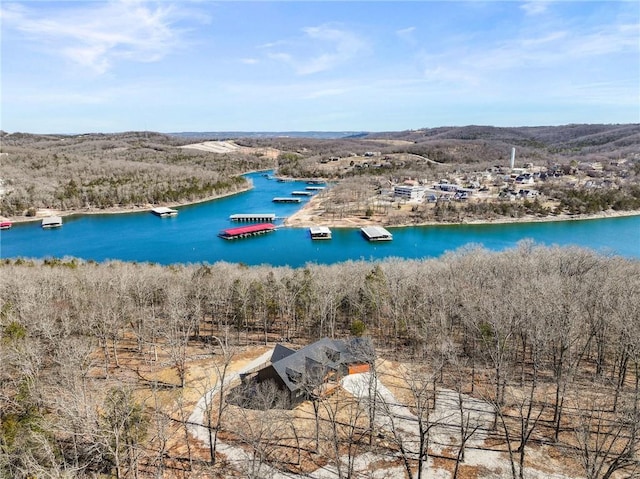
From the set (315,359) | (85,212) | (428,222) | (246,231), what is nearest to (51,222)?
(85,212)

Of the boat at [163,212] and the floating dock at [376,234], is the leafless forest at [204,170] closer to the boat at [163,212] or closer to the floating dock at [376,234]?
the boat at [163,212]

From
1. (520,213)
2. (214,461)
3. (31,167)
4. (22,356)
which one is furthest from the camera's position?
(31,167)

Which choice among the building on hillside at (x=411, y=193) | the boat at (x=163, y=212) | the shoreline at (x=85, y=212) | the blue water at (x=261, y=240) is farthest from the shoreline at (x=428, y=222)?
the shoreline at (x=85, y=212)

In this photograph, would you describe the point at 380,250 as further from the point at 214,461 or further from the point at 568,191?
the point at 568,191

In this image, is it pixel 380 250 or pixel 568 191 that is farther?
pixel 568 191

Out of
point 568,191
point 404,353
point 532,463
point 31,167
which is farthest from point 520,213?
point 31,167

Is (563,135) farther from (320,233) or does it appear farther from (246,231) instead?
(246,231)

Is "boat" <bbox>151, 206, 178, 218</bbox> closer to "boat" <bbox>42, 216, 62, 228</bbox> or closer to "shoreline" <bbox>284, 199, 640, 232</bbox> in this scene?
"boat" <bbox>42, 216, 62, 228</bbox>
